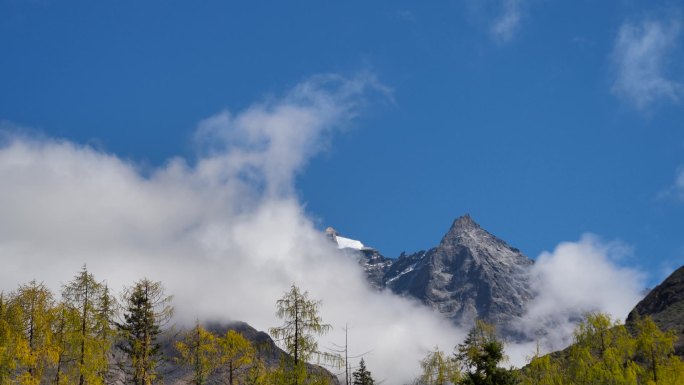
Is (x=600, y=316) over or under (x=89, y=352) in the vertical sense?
over

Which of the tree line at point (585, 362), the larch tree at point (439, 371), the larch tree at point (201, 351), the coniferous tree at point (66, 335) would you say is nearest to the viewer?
the coniferous tree at point (66, 335)

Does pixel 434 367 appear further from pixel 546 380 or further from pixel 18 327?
pixel 18 327

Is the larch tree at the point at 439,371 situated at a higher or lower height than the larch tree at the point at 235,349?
lower

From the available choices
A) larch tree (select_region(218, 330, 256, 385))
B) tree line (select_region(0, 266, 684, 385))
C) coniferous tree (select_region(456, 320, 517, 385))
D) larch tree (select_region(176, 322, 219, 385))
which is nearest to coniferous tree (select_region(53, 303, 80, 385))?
tree line (select_region(0, 266, 684, 385))

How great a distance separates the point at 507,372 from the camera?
5031cm

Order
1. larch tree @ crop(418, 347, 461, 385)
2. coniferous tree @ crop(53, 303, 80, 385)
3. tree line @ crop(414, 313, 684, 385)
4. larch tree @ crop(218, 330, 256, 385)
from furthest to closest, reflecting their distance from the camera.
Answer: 1. larch tree @ crop(418, 347, 461, 385)
2. tree line @ crop(414, 313, 684, 385)
3. larch tree @ crop(218, 330, 256, 385)
4. coniferous tree @ crop(53, 303, 80, 385)

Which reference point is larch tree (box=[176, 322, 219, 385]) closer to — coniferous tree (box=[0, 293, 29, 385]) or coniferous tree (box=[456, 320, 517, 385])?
coniferous tree (box=[0, 293, 29, 385])

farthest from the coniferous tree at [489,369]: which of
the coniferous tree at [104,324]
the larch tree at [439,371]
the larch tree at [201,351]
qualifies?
the coniferous tree at [104,324]

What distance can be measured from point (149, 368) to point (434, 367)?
22.1 meters

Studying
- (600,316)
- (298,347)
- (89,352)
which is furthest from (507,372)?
(89,352)

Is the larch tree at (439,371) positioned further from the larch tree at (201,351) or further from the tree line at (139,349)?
the larch tree at (201,351)

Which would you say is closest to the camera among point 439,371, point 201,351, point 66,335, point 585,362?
point 66,335

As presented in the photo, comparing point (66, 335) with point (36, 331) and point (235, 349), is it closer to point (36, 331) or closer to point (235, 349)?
point (36, 331)

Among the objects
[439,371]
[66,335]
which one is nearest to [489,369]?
[439,371]
